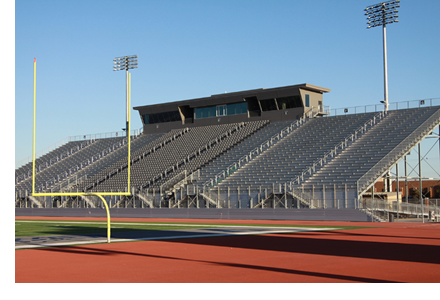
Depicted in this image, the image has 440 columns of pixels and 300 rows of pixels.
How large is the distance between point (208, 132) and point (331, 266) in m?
39.3

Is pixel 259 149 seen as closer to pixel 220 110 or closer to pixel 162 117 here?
pixel 220 110

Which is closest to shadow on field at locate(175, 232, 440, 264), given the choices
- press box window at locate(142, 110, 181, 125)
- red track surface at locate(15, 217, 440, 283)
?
red track surface at locate(15, 217, 440, 283)

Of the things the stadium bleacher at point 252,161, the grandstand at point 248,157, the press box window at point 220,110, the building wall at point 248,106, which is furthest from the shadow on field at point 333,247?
the press box window at point 220,110

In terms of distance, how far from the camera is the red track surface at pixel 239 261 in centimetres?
840

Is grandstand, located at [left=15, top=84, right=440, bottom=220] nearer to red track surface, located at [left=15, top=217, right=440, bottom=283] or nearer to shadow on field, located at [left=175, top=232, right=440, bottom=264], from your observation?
shadow on field, located at [left=175, top=232, right=440, bottom=264]

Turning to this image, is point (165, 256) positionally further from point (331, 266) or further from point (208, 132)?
point (208, 132)

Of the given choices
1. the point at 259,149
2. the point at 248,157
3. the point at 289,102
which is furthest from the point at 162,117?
the point at 248,157

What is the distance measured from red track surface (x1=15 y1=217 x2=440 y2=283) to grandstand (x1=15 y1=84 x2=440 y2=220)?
1453cm

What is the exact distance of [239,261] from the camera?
10.5 metres

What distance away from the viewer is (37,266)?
393 inches

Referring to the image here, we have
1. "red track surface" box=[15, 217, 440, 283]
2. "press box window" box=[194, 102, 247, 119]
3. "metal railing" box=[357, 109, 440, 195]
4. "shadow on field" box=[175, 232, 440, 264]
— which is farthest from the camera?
"press box window" box=[194, 102, 247, 119]

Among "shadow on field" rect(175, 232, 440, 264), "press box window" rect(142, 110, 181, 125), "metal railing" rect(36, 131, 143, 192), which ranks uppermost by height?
"press box window" rect(142, 110, 181, 125)

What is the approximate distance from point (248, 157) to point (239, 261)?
28889mm

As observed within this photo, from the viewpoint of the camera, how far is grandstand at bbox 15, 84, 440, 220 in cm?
3101
